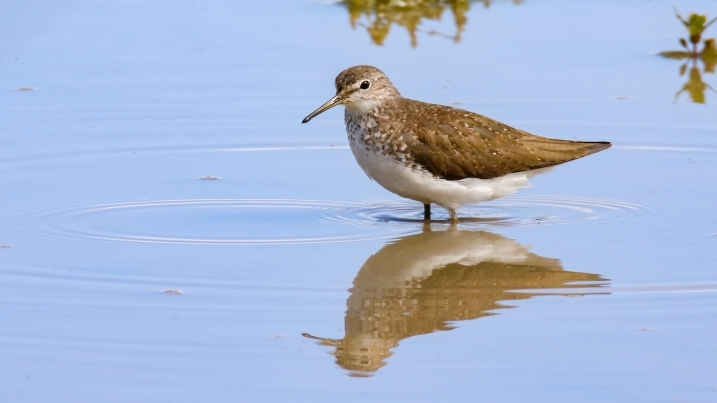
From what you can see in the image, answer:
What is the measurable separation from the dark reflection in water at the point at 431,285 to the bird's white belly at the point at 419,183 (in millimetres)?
342

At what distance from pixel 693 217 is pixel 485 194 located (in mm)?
1512

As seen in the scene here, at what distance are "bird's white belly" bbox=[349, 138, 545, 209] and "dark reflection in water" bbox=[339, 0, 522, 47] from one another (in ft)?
15.9

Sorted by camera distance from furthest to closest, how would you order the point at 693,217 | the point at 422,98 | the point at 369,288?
the point at 422,98
the point at 693,217
the point at 369,288

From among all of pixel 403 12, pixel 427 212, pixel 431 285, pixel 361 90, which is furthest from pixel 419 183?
pixel 403 12

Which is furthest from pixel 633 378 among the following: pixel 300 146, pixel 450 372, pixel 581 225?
pixel 300 146

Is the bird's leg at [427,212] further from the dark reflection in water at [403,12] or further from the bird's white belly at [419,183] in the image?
the dark reflection in water at [403,12]

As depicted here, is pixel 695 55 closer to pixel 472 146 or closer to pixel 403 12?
pixel 403 12

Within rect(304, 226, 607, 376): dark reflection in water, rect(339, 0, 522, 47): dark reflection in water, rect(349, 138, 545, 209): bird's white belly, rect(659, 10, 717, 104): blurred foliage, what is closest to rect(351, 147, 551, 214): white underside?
rect(349, 138, 545, 209): bird's white belly

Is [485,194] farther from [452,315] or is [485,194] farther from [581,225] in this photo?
[452,315]

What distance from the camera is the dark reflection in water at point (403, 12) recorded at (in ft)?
46.8

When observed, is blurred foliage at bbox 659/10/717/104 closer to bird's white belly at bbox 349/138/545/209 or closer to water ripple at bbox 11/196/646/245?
water ripple at bbox 11/196/646/245

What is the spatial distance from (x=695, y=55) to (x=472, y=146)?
15.9 ft

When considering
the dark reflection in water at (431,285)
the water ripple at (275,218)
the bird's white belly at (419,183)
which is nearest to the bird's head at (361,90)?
the bird's white belly at (419,183)

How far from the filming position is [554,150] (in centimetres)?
969
